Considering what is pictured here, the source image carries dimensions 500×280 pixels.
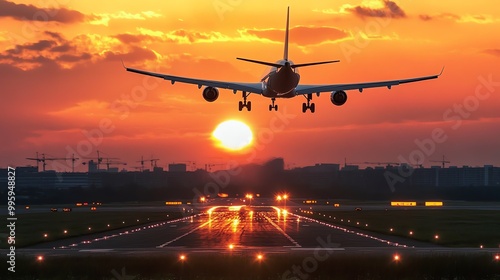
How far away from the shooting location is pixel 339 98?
74.4 meters

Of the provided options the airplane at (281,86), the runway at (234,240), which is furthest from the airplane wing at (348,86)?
the runway at (234,240)

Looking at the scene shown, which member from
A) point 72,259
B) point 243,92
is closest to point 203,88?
point 243,92

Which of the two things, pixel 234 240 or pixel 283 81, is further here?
pixel 234 240

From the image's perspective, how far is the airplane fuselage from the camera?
230ft

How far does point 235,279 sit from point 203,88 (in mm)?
27871

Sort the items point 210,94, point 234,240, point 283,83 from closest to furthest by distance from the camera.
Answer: point 283,83
point 210,94
point 234,240

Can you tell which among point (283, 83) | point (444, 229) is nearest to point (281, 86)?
A: point (283, 83)

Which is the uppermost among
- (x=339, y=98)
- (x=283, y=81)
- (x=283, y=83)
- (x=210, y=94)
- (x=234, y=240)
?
(x=283, y=81)

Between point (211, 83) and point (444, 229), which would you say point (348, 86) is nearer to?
point (211, 83)

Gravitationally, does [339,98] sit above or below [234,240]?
above

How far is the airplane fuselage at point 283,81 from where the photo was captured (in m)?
70.2

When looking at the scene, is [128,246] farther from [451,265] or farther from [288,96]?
[451,265]

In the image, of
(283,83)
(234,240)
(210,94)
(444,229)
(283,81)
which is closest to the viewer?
(283,81)

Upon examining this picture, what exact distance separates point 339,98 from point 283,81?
257 inches
